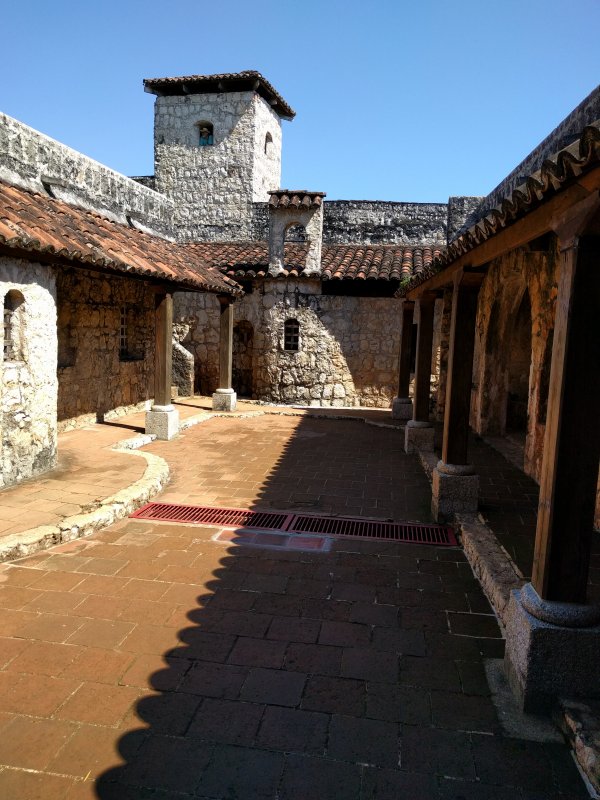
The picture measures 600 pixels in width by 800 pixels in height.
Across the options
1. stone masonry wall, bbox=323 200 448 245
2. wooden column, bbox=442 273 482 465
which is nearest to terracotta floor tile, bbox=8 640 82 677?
wooden column, bbox=442 273 482 465

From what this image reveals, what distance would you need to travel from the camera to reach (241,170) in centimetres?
2166

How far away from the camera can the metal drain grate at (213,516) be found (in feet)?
20.4

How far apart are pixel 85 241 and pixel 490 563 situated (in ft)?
22.2

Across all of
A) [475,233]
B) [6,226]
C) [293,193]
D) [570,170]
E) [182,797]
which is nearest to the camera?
[182,797]

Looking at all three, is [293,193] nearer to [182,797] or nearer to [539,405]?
[539,405]

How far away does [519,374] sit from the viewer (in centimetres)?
1176

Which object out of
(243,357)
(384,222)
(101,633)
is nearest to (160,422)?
(101,633)

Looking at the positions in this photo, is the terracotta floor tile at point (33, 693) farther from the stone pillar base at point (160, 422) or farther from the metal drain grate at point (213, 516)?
the stone pillar base at point (160, 422)

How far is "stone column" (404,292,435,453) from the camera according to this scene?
8.67 m

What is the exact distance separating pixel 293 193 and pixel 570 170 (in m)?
12.6

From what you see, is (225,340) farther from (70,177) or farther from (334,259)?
(70,177)

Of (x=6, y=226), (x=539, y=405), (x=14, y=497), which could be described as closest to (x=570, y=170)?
(x=539, y=405)

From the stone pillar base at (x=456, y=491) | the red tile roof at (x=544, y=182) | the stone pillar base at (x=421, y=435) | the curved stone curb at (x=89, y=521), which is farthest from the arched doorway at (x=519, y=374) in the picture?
the curved stone curb at (x=89, y=521)

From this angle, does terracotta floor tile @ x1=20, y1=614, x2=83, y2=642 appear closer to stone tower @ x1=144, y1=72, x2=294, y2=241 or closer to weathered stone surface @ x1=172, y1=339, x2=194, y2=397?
weathered stone surface @ x1=172, y1=339, x2=194, y2=397
